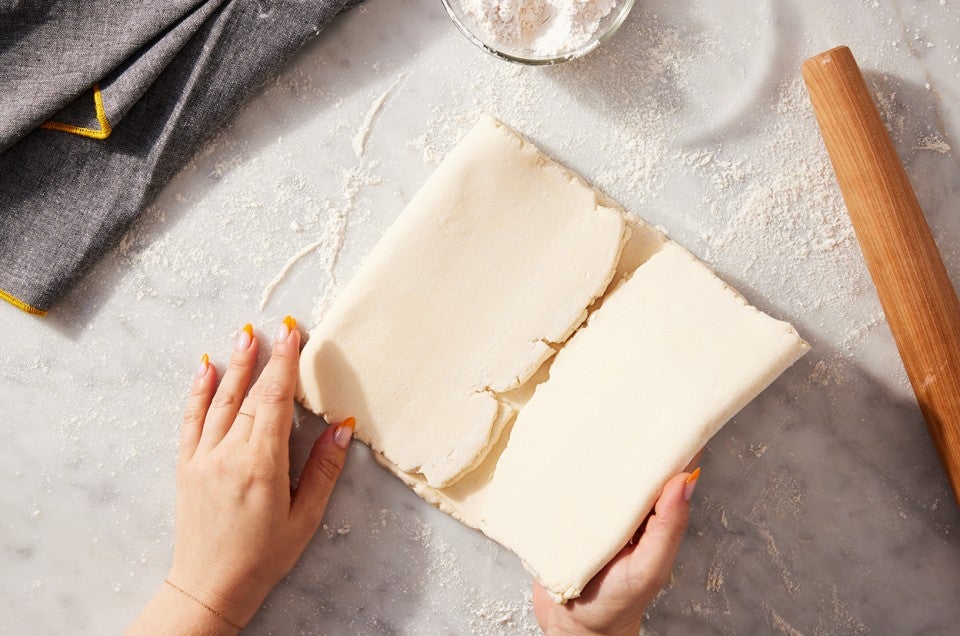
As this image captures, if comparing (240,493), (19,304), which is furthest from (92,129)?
(240,493)

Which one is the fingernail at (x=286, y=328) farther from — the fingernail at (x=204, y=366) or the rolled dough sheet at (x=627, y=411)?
the rolled dough sheet at (x=627, y=411)

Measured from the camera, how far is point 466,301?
1066mm

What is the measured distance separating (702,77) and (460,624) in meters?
1.02

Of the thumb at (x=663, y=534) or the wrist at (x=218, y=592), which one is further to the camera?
the wrist at (x=218, y=592)

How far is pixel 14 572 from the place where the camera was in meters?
1.17

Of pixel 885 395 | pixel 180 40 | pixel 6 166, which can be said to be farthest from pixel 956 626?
pixel 6 166

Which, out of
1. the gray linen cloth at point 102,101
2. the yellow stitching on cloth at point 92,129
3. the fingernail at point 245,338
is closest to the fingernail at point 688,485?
the fingernail at point 245,338

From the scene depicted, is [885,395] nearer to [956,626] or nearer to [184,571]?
[956,626]

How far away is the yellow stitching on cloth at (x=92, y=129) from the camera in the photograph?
105 centimetres

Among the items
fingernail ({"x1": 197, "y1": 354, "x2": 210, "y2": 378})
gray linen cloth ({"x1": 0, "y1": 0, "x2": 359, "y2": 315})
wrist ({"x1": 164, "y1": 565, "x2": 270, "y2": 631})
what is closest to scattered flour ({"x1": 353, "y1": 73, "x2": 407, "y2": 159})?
gray linen cloth ({"x1": 0, "y1": 0, "x2": 359, "y2": 315})

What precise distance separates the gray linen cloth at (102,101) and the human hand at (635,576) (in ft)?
3.01

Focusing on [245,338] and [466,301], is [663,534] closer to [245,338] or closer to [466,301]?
[466,301]

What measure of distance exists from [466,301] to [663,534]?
455 millimetres

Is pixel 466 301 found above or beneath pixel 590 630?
above
